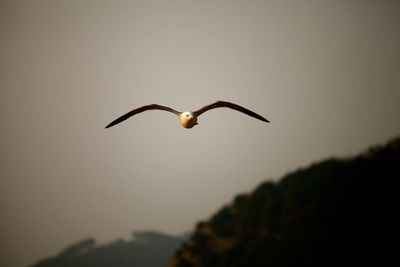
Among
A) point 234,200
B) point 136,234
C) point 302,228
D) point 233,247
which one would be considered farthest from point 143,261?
point 302,228

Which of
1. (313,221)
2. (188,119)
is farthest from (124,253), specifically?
(188,119)

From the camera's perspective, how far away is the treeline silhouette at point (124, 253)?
48.1m

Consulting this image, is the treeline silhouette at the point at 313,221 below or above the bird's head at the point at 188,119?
below

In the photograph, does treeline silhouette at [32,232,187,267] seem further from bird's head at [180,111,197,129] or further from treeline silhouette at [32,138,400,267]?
bird's head at [180,111,197,129]

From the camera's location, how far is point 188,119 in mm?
6539

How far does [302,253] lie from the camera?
1263 centimetres

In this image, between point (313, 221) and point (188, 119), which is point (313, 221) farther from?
point (188, 119)

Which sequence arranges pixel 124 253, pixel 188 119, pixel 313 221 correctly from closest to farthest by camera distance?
pixel 188 119
pixel 313 221
pixel 124 253

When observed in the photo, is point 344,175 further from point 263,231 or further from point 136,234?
point 136,234

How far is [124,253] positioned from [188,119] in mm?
50936

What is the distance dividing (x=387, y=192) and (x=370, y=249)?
2722 millimetres

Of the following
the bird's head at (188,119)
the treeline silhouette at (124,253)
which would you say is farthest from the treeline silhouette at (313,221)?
the treeline silhouette at (124,253)

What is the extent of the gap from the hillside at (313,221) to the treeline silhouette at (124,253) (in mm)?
34406

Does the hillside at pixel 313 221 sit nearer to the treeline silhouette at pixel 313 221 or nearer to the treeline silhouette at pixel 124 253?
the treeline silhouette at pixel 313 221
